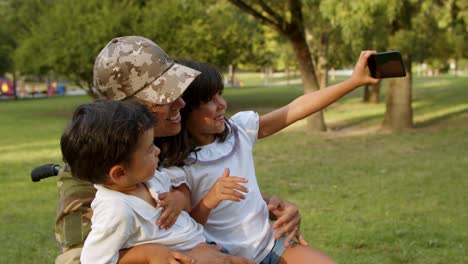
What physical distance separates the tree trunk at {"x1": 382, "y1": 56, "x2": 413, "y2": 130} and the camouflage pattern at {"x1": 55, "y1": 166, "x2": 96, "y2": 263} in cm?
1320

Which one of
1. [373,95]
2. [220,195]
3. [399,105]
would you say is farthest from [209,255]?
[373,95]

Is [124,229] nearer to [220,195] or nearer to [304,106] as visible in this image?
[220,195]

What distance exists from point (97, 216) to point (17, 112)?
26.5 metres

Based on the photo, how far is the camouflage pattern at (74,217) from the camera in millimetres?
2047

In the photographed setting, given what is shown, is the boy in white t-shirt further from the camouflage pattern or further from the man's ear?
the camouflage pattern

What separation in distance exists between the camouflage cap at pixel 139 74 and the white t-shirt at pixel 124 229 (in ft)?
1.13

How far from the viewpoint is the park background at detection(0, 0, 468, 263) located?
21.0 ft

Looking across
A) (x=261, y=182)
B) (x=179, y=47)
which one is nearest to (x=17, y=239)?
(x=261, y=182)

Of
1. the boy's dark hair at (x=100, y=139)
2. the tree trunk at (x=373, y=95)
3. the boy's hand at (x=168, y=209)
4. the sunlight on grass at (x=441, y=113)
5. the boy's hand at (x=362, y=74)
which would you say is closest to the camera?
the boy's dark hair at (x=100, y=139)

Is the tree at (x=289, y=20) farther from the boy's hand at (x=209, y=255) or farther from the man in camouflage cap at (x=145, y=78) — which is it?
the boy's hand at (x=209, y=255)

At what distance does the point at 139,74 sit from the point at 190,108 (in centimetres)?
25

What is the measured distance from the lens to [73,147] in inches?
73.0

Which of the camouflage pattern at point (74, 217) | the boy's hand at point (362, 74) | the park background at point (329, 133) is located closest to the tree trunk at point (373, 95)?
the park background at point (329, 133)

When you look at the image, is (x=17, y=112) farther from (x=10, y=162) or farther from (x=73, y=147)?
(x=73, y=147)
